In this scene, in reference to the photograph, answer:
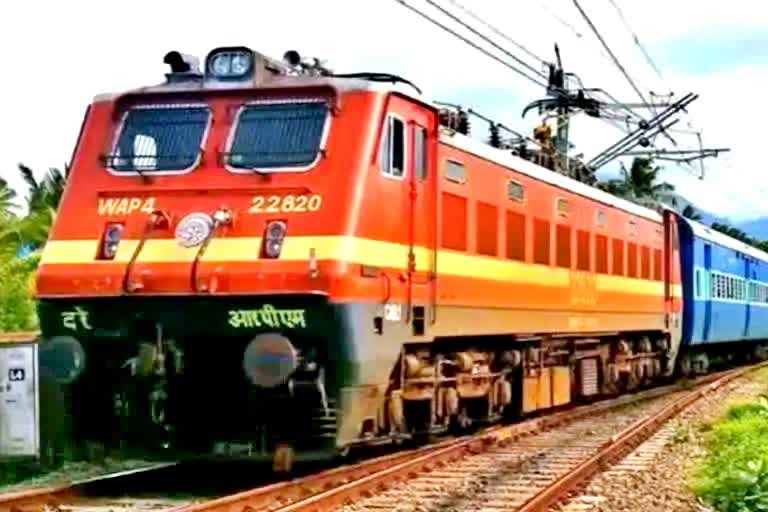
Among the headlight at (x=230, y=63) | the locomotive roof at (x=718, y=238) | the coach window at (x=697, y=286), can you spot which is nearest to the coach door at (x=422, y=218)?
the headlight at (x=230, y=63)

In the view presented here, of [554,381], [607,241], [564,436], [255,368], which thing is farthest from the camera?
[607,241]

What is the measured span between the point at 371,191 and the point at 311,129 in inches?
30.1

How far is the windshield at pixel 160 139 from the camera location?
1223 centimetres

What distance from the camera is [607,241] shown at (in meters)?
20.9

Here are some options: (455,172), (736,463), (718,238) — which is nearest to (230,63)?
(455,172)

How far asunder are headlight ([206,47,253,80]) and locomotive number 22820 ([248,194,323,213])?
1306 mm

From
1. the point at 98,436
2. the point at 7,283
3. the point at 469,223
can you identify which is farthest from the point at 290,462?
the point at 7,283

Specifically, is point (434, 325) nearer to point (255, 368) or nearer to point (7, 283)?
point (255, 368)

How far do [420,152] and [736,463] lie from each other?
12.7 ft

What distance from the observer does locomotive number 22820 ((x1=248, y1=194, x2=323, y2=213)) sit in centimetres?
1148

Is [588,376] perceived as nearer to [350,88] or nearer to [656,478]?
[656,478]

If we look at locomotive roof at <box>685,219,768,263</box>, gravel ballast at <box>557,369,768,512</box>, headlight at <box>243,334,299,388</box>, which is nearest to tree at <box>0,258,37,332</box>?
headlight at <box>243,334,299,388</box>

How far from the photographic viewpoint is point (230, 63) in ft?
40.6

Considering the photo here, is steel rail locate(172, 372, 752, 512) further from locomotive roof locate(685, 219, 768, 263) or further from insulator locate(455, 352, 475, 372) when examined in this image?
locomotive roof locate(685, 219, 768, 263)
